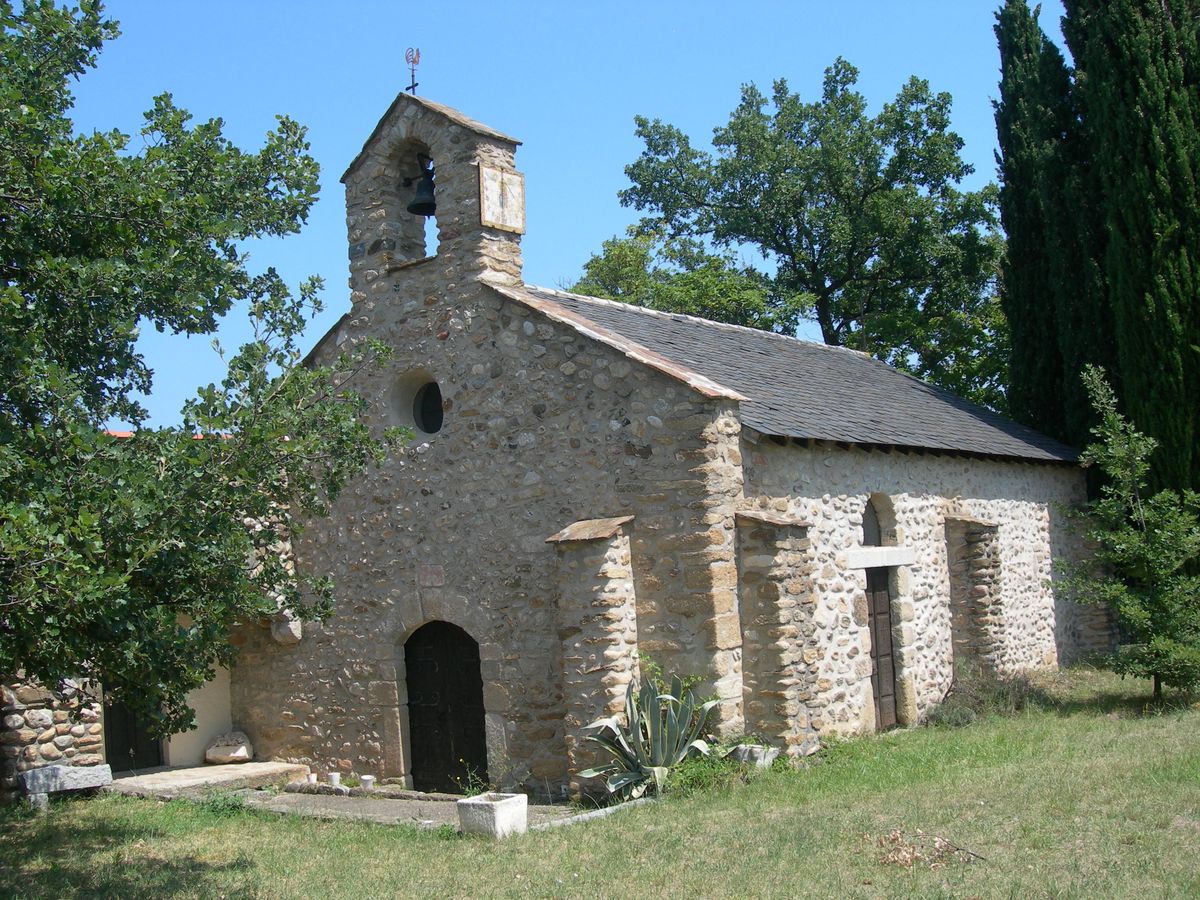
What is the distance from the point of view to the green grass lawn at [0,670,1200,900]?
6.76m

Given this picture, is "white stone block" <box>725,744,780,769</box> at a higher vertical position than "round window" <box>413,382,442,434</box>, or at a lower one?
lower

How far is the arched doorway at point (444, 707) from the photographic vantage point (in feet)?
37.8

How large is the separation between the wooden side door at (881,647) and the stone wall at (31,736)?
8.13 metres

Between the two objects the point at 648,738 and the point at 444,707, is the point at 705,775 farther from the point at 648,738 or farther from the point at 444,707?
the point at 444,707

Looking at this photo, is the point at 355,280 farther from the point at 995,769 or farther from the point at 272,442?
the point at 995,769

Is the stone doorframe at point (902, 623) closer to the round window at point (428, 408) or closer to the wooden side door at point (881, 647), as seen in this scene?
the wooden side door at point (881, 647)

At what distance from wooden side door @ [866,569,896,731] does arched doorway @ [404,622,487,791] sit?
435cm

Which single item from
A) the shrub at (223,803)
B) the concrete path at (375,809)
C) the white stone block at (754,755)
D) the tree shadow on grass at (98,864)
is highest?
the white stone block at (754,755)

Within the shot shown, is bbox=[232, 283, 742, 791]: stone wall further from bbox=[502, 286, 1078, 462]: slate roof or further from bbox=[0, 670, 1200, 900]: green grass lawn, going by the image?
bbox=[0, 670, 1200, 900]: green grass lawn

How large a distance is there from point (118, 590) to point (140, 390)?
193 centimetres

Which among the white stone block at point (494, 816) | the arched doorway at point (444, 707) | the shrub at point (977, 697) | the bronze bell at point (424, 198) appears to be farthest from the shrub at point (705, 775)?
the bronze bell at point (424, 198)

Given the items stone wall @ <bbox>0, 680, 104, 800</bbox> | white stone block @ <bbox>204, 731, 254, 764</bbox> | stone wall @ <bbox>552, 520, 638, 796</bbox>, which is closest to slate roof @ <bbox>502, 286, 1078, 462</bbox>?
stone wall @ <bbox>552, 520, 638, 796</bbox>

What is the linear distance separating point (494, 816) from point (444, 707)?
347 centimetres

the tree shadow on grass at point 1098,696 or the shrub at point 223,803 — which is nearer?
the shrub at point 223,803
